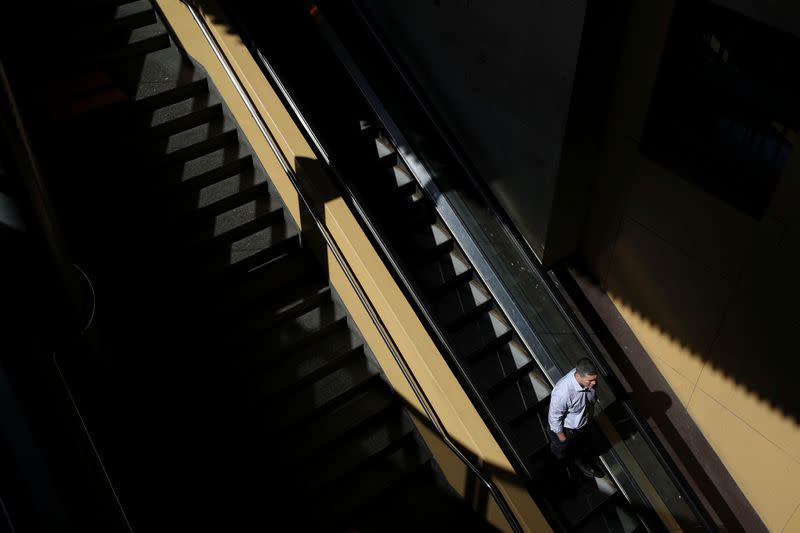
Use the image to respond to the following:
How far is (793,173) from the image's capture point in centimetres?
537

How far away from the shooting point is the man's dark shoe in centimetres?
723

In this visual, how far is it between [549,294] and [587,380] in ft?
5.91

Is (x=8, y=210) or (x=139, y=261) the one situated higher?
(x=139, y=261)

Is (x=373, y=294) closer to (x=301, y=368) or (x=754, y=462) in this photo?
(x=301, y=368)

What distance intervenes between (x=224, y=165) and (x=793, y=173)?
16.6ft

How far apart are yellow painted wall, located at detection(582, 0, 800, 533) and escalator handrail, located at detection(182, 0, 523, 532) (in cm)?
248

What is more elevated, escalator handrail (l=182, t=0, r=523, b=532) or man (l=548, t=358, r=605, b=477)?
escalator handrail (l=182, t=0, r=523, b=532)

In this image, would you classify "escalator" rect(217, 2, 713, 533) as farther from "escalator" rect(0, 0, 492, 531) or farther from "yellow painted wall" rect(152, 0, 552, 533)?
"escalator" rect(0, 0, 492, 531)

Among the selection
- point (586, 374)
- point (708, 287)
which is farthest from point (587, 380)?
point (708, 287)

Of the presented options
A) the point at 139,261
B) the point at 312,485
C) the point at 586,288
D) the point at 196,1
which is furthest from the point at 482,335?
the point at 196,1

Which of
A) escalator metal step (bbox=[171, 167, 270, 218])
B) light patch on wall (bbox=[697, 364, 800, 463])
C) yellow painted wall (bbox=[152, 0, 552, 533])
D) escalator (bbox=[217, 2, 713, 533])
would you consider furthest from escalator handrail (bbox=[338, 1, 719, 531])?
escalator metal step (bbox=[171, 167, 270, 218])

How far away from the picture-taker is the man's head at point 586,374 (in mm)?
6133

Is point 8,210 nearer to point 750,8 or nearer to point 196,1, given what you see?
point 196,1

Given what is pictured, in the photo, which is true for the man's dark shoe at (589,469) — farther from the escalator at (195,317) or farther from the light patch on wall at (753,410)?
the escalator at (195,317)
